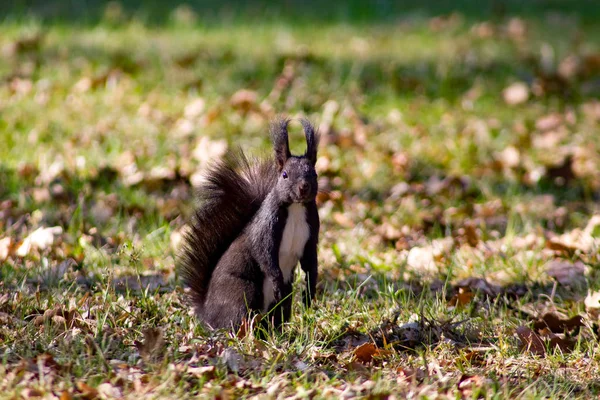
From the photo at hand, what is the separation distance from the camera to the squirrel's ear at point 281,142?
287cm

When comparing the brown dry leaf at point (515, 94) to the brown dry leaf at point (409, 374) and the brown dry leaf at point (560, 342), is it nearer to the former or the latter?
the brown dry leaf at point (560, 342)

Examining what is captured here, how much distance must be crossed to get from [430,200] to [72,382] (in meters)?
2.72

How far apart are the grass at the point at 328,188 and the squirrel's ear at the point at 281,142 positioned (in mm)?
567

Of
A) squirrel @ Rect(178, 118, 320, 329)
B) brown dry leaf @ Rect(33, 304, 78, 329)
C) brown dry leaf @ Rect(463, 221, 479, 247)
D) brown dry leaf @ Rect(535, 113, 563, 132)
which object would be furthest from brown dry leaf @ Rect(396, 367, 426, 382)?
brown dry leaf @ Rect(535, 113, 563, 132)

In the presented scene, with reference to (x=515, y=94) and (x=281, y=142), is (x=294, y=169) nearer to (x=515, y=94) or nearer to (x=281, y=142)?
(x=281, y=142)

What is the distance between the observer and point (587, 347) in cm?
311

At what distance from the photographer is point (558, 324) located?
3.30m

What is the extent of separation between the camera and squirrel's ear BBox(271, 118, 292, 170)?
9.42 ft

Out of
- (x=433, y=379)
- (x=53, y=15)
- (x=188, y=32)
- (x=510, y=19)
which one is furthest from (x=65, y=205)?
(x=510, y=19)

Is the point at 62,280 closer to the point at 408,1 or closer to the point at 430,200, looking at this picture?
the point at 430,200

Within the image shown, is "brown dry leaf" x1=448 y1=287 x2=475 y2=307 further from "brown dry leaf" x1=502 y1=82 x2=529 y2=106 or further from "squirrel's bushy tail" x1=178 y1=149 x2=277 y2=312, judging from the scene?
"brown dry leaf" x1=502 y1=82 x2=529 y2=106

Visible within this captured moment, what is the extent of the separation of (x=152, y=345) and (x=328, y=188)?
2.23 m

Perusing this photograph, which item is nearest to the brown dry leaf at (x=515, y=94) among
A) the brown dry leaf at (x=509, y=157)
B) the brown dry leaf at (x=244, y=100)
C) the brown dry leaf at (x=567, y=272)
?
the brown dry leaf at (x=509, y=157)

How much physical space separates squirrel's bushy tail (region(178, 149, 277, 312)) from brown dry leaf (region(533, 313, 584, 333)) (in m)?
1.18
